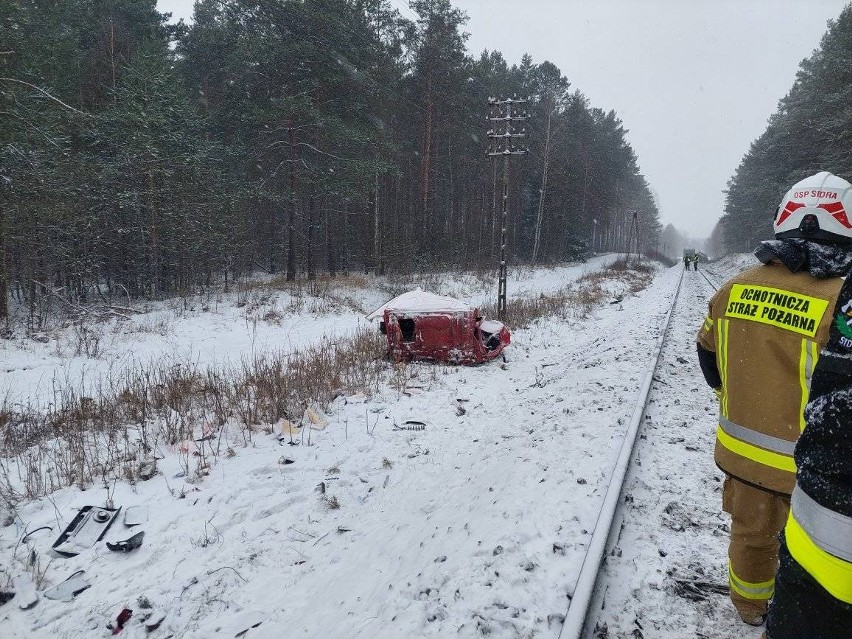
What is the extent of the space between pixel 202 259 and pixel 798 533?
22.4 m

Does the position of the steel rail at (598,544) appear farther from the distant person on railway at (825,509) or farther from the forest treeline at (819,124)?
the forest treeline at (819,124)

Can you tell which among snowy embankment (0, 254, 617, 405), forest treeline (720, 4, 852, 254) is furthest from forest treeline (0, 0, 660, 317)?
forest treeline (720, 4, 852, 254)

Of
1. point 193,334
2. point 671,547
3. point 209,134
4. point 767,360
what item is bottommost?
point 193,334

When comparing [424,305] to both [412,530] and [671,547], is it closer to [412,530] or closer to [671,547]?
[412,530]

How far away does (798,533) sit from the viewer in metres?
1.10

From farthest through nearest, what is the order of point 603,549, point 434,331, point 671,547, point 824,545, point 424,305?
point 424,305
point 434,331
point 671,547
point 603,549
point 824,545

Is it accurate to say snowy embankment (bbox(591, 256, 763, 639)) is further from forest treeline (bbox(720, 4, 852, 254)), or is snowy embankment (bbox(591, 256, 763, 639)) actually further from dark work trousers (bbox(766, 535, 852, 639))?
forest treeline (bbox(720, 4, 852, 254))

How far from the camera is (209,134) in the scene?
23375 millimetres

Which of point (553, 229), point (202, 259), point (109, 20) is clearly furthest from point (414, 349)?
point (553, 229)


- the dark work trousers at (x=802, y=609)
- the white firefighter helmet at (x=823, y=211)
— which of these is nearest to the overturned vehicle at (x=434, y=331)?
the white firefighter helmet at (x=823, y=211)

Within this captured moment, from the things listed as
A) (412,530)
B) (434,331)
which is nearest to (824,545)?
(412,530)

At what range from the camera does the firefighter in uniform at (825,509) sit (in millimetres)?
988

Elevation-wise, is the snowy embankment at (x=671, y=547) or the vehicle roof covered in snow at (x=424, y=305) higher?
the vehicle roof covered in snow at (x=424, y=305)

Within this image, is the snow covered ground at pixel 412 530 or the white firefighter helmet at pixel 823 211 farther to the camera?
the snow covered ground at pixel 412 530
